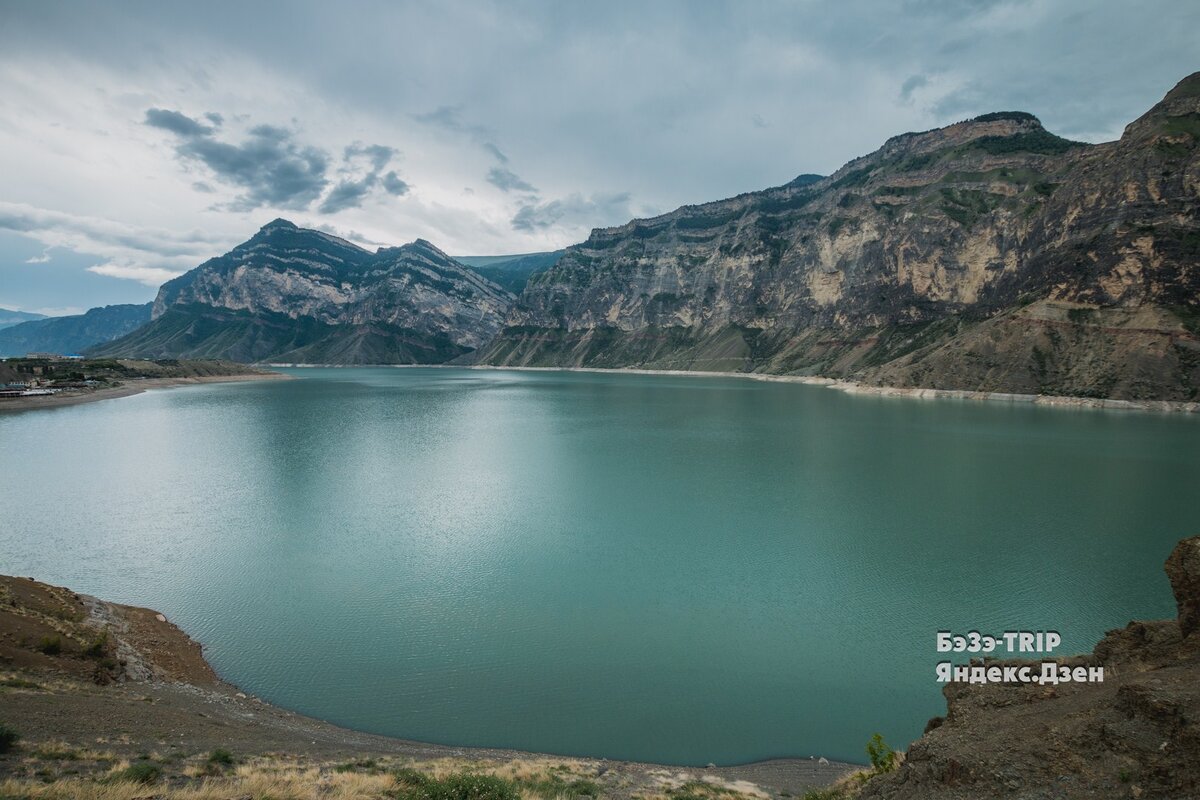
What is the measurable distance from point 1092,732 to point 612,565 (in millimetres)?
22319

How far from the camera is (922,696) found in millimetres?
17578

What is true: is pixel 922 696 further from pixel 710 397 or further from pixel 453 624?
pixel 710 397

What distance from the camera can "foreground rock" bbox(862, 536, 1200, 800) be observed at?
21.8ft

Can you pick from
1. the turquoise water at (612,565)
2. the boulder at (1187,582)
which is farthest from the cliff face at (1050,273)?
the boulder at (1187,582)

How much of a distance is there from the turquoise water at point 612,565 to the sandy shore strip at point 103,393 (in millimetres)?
53496

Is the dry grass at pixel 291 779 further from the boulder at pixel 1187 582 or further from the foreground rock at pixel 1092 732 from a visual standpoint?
the boulder at pixel 1187 582

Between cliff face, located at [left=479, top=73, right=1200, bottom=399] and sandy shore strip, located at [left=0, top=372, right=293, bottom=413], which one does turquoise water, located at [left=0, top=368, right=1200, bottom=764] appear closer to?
cliff face, located at [left=479, top=73, right=1200, bottom=399]

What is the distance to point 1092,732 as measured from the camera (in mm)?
7352

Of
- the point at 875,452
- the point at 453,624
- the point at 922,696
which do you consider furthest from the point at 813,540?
the point at 875,452

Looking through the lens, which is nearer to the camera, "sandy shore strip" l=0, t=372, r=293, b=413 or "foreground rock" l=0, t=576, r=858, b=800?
"foreground rock" l=0, t=576, r=858, b=800

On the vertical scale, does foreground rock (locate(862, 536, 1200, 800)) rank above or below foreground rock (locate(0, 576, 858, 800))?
above

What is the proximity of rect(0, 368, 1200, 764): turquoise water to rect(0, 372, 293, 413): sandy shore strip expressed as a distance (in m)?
53.5

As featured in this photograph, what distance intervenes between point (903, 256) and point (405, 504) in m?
181

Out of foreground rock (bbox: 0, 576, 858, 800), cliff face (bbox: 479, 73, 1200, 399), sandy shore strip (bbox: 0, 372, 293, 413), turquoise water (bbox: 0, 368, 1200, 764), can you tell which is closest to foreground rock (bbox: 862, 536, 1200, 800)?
foreground rock (bbox: 0, 576, 858, 800)
